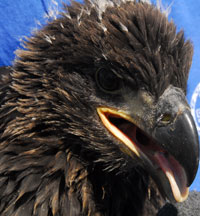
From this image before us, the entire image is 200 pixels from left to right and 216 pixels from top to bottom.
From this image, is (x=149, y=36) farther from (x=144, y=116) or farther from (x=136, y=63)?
(x=144, y=116)

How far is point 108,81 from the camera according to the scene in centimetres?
152

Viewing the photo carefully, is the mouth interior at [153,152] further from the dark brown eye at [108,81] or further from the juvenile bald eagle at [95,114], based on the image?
the dark brown eye at [108,81]

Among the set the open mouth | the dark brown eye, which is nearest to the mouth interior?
the open mouth

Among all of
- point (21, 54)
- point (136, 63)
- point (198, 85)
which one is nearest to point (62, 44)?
point (21, 54)

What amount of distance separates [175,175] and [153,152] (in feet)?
0.56

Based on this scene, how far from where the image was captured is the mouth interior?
1.35 metres

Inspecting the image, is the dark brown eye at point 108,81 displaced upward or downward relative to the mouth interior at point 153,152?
upward

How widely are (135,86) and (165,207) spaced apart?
3.55ft

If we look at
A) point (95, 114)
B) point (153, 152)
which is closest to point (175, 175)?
point (153, 152)

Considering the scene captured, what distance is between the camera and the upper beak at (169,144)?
1320 mm

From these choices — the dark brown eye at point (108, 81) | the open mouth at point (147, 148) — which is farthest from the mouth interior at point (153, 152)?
the dark brown eye at point (108, 81)

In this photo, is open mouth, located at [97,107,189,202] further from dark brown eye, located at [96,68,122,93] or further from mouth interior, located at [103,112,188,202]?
dark brown eye, located at [96,68,122,93]

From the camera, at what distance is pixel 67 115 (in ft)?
5.25

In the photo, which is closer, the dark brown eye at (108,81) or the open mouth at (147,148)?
the open mouth at (147,148)
